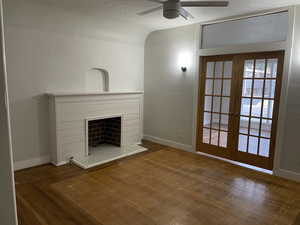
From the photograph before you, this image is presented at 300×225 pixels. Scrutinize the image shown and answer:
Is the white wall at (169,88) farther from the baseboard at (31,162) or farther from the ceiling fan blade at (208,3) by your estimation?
the baseboard at (31,162)

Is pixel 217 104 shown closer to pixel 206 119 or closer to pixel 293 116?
pixel 206 119

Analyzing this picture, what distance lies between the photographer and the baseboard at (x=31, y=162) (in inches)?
149

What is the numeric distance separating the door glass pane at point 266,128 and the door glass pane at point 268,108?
11cm

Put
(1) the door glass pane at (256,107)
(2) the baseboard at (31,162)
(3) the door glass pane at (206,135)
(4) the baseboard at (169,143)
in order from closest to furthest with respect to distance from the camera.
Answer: (2) the baseboard at (31,162) < (1) the door glass pane at (256,107) < (3) the door glass pane at (206,135) < (4) the baseboard at (169,143)

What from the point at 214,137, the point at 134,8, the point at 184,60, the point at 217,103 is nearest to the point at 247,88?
the point at 217,103

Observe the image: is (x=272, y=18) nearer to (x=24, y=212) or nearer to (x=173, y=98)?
(x=173, y=98)

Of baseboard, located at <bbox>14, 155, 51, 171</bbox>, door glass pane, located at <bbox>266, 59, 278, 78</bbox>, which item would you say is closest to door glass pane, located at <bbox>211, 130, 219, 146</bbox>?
door glass pane, located at <bbox>266, 59, 278, 78</bbox>

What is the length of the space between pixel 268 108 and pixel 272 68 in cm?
69

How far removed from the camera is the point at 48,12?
3.62m

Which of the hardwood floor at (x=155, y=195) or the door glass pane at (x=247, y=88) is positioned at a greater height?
the door glass pane at (x=247, y=88)

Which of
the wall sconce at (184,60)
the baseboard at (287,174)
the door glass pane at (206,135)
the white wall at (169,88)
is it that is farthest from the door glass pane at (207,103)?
the baseboard at (287,174)

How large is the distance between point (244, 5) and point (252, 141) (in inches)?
92.6

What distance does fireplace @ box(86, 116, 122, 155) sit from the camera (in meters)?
5.04

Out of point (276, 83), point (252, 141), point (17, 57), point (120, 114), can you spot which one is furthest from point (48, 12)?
point (252, 141)
